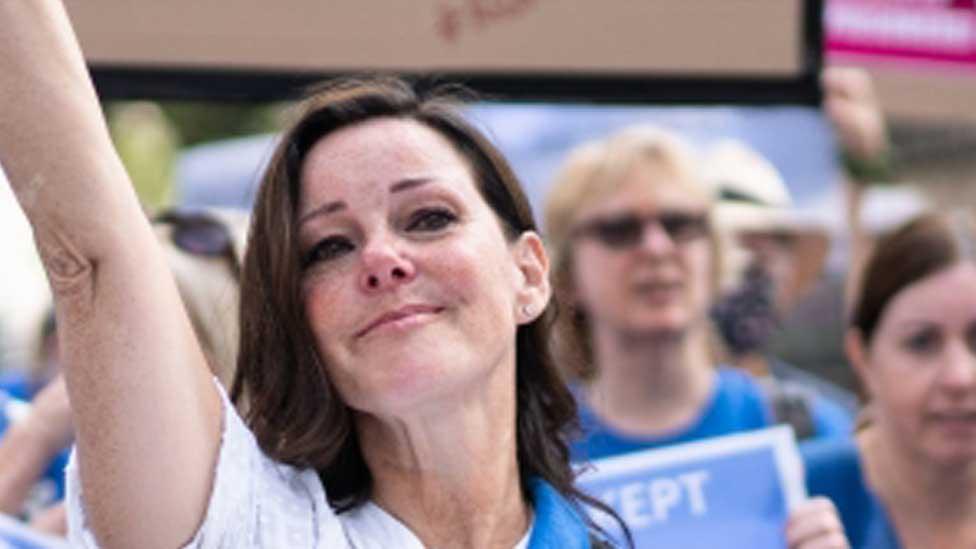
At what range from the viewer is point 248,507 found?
1832 millimetres

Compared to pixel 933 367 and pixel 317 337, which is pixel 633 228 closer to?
pixel 933 367

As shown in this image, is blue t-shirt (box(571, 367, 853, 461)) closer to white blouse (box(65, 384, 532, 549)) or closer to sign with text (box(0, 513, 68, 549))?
sign with text (box(0, 513, 68, 549))

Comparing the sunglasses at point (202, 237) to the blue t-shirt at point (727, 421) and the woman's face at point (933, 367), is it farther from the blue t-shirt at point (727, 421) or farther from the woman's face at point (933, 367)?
the woman's face at point (933, 367)

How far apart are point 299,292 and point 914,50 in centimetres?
224

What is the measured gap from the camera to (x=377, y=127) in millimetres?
2049

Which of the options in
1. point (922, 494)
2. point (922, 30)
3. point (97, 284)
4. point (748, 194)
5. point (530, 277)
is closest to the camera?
point (97, 284)

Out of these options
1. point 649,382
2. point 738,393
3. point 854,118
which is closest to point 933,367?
point 738,393

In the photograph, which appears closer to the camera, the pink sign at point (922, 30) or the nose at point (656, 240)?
the nose at point (656, 240)

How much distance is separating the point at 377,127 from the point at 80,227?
1.48 feet

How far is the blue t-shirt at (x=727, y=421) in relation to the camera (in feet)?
11.6

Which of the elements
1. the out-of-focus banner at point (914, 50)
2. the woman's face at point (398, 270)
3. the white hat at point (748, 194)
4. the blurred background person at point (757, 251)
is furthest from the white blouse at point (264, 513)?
the white hat at point (748, 194)

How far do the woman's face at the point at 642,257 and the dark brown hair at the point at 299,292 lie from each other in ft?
5.00

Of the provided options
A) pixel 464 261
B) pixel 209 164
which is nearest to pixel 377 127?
pixel 464 261

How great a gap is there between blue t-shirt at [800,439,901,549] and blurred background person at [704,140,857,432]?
1.57 m
